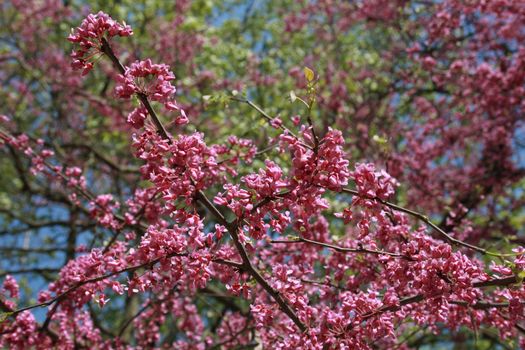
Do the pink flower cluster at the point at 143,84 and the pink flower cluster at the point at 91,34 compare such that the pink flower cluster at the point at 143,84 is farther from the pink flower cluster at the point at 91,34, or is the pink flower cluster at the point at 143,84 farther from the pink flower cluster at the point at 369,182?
the pink flower cluster at the point at 369,182

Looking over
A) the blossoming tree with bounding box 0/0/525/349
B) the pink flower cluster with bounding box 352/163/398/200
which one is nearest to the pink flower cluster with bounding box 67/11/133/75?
the blossoming tree with bounding box 0/0/525/349

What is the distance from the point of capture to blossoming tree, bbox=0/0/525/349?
8.98 ft

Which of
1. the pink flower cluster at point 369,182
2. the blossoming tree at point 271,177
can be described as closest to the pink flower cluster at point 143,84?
the blossoming tree at point 271,177

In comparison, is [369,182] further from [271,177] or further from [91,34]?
[91,34]

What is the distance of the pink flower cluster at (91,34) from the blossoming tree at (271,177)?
1 cm

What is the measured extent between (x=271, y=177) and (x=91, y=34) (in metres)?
1.13

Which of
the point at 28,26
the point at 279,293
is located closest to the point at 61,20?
the point at 28,26

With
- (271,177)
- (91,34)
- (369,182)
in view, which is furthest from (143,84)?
(369,182)

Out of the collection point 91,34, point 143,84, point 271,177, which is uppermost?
point 91,34

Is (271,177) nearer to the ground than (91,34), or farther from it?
nearer to the ground

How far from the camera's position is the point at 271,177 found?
2572 mm

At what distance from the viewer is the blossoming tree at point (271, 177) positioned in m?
2.74

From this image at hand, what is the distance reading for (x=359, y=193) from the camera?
2711 mm

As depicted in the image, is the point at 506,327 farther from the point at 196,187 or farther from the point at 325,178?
the point at 196,187
